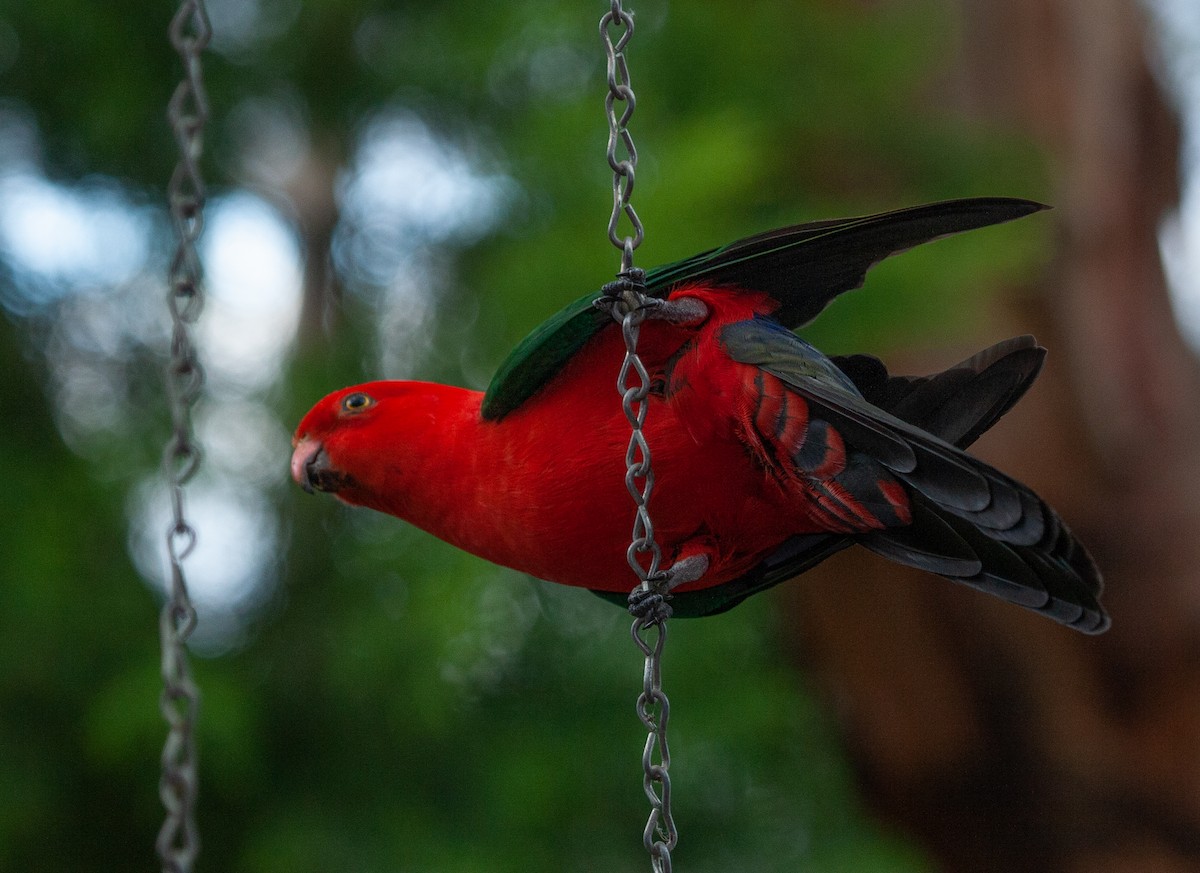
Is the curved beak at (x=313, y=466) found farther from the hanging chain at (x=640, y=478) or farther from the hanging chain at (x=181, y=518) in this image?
the hanging chain at (x=640, y=478)

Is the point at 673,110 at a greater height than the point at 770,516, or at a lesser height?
greater

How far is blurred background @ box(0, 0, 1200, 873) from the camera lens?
2990 mm

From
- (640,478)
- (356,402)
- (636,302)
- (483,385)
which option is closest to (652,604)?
(640,478)

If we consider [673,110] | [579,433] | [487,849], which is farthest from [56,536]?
[579,433]

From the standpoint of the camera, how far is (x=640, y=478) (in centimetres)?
137

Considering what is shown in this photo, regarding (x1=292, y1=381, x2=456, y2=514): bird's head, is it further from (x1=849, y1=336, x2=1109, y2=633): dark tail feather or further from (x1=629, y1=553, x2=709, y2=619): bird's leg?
(x1=849, y1=336, x2=1109, y2=633): dark tail feather

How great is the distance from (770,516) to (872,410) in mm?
232

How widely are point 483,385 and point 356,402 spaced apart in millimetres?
1346

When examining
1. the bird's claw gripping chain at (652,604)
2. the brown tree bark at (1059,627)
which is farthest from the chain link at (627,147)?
the brown tree bark at (1059,627)

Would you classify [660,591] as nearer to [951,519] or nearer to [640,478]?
[640,478]

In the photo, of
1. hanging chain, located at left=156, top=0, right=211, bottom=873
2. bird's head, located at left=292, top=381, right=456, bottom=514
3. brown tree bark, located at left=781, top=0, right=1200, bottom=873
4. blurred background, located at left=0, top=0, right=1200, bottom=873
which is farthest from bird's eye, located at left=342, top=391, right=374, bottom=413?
brown tree bark, located at left=781, top=0, right=1200, bottom=873

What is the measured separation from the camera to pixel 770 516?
4.68 feet

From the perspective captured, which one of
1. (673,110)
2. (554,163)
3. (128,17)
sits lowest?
(554,163)

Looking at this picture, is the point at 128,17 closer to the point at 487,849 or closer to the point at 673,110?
the point at 673,110
